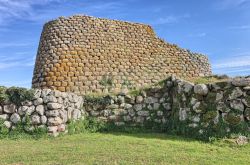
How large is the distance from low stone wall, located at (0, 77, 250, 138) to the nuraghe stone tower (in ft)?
20.8

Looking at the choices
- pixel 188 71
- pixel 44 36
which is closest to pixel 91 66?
pixel 44 36

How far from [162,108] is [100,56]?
7892 millimetres

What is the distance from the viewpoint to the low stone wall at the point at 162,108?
9.56 metres

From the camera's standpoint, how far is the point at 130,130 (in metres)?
11.0

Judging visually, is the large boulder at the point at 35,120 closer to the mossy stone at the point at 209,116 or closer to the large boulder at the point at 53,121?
the large boulder at the point at 53,121

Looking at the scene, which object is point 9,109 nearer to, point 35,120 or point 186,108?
point 35,120

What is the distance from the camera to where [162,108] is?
11.3 meters

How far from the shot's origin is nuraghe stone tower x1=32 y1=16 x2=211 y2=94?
1791 centimetres

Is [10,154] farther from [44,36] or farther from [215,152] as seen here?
[44,36]

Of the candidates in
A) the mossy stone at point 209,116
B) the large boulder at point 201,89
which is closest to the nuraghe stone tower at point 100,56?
the large boulder at point 201,89

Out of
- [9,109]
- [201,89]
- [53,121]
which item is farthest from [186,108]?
[9,109]

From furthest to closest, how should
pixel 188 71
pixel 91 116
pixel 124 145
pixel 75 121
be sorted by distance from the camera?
pixel 188 71 → pixel 91 116 → pixel 75 121 → pixel 124 145

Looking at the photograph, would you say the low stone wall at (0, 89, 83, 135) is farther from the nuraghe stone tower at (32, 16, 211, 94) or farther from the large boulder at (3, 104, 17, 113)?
the nuraghe stone tower at (32, 16, 211, 94)

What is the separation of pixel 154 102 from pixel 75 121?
7.71ft
